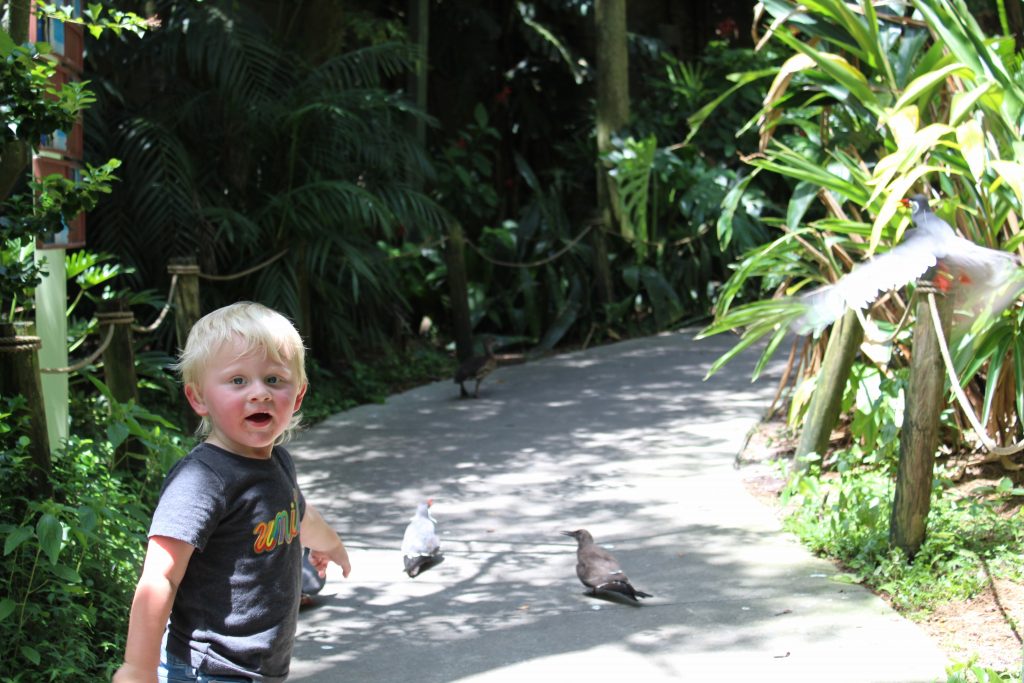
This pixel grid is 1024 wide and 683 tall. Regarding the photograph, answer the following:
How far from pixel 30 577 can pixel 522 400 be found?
16.2 ft

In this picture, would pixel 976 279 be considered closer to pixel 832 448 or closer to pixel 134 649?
pixel 832 448

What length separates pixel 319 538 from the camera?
8.96 ft

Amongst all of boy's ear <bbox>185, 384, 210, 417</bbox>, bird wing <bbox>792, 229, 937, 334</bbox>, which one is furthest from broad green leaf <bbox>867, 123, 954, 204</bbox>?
boy's ear <bbox>185, 384, 210, 417</bbox>

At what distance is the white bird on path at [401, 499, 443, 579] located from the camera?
4.59m

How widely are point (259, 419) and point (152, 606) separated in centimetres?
41

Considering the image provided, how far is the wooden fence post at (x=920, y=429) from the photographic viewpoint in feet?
13.4

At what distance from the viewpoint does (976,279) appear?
3.99 metres

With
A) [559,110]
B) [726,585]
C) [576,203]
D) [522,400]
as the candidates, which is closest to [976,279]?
[726,585]

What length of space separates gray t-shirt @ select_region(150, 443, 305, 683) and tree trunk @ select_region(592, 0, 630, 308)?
9324 mm

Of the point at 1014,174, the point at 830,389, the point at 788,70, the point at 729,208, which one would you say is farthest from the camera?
the point at 729,208

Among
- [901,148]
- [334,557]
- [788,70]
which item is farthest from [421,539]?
[788,70]

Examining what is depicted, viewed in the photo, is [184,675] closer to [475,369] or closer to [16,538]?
[16,538]

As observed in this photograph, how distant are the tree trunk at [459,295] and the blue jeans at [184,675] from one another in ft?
23.9

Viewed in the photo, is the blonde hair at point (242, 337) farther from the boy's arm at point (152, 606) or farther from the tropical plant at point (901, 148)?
the tropical plant at point (901, 148)
